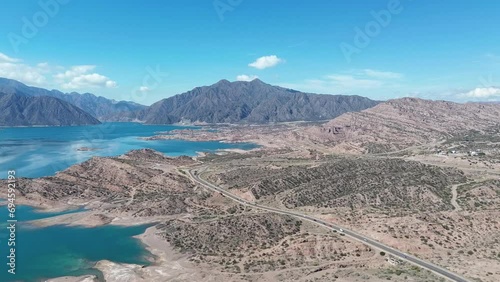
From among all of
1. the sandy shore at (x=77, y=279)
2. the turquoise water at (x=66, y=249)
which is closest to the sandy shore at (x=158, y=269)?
the turquoise water at (x=66, y=249)

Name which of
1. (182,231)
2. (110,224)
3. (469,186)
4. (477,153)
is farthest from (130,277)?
(477,153)

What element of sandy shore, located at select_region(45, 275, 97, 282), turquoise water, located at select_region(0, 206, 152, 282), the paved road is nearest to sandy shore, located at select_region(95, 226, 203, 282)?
turquoise water, located at select_region(0, 206, 152, 282)

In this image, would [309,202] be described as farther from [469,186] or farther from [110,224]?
[110,224]

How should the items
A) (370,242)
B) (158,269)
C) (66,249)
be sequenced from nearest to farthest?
(158,269) → (370,242) → (66,249)

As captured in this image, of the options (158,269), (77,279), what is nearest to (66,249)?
(77,279)

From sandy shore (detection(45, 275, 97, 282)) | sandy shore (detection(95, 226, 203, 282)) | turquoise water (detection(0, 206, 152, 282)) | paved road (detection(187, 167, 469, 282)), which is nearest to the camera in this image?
paved road (detection(187, 167, 469, 282))

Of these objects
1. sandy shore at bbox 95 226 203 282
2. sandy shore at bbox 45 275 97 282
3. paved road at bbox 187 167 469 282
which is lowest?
sandy shore at bbox 45 275 97 282

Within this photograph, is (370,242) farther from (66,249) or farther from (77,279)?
(66,249)

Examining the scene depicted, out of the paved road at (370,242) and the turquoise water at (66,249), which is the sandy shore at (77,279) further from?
the paved road at (370,242)

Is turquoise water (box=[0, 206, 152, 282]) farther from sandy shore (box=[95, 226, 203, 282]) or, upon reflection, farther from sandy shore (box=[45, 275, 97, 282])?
sandy shore (box=[95, 226, 203, 282])
